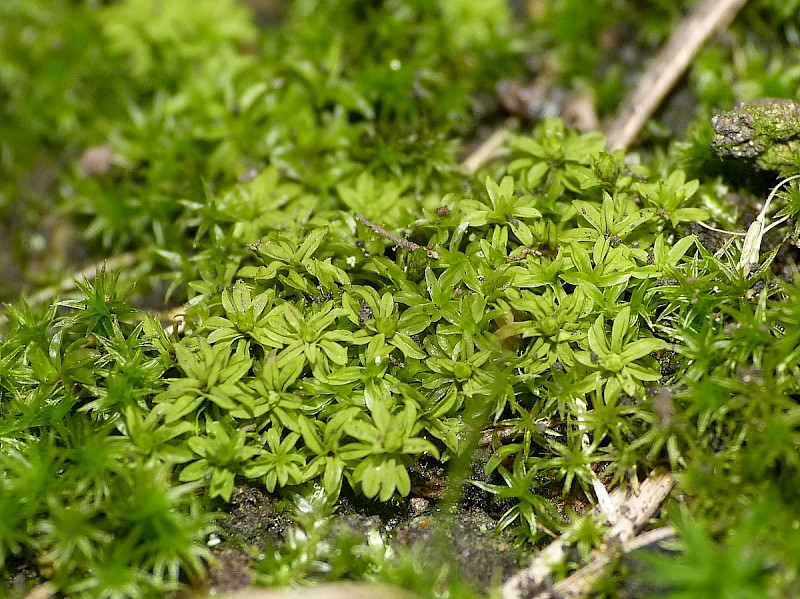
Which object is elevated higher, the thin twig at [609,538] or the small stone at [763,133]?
the small stone at [763,133]

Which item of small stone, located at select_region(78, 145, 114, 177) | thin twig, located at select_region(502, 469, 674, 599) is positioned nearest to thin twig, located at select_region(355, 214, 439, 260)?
thin twig, located at select_region(502, 469, 674, 599)

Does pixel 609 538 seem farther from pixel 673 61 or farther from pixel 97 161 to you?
pixel 97 161

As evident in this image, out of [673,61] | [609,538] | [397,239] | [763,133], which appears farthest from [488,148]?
[609,538]

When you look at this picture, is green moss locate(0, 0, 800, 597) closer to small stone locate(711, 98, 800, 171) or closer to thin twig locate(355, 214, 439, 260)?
thin twig locate(355, 214, 439, 260)

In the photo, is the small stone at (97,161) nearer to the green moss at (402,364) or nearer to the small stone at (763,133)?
the green moss at (402,364)

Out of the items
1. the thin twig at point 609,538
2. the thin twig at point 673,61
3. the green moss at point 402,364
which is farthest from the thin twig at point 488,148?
the thin twig at point 609,538

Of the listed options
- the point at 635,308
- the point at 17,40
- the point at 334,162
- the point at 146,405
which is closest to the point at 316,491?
the point at 146,405
